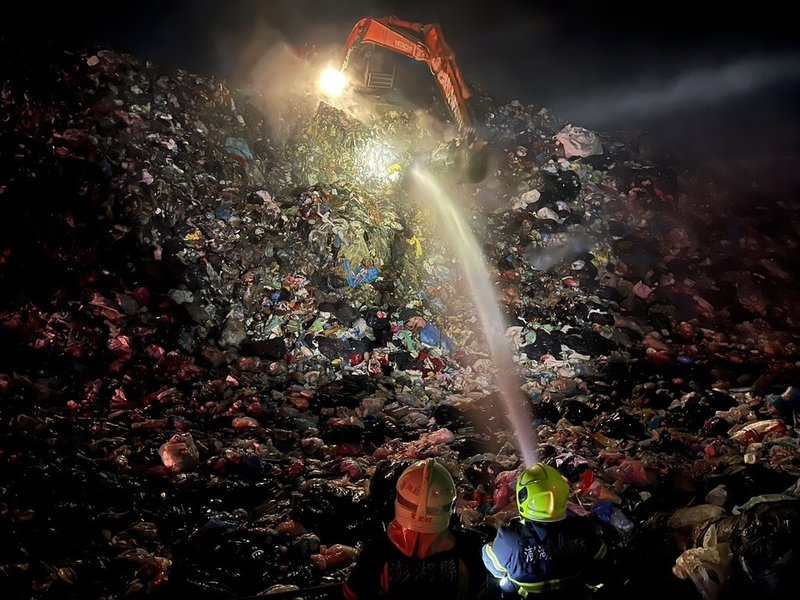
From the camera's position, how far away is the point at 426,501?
5.02 ft

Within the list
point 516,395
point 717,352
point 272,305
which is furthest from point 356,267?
point 717,352

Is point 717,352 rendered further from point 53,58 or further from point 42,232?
point 53,58

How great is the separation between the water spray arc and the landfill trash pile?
197mm

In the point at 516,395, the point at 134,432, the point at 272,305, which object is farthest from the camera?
the point at 272,305

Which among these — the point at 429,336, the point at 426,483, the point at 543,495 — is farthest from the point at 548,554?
the point at 429,336

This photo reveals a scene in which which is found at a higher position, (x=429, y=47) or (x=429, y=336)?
(x=429, y=47)

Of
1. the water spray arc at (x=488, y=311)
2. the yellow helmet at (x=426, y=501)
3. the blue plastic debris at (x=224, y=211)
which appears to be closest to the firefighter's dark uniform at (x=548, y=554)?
the yellow helmet at (x=426, y=501)

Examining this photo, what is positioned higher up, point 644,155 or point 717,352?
point 644,155

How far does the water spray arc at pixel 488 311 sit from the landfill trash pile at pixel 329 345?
20cm

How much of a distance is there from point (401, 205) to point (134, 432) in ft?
23.8

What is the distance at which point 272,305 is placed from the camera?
24.4 feet

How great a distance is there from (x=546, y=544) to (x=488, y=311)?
22.3 ft

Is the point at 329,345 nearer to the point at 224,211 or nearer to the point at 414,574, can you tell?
the point at 224,211

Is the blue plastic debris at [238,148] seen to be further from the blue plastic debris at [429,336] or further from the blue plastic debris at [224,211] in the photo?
the blue plastic debris at [429,336]
